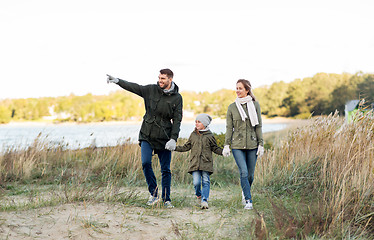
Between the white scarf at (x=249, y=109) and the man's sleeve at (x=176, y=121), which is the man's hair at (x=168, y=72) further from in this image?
the white scarf at (x=249, y=109)

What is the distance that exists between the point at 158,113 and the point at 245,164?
137 cm

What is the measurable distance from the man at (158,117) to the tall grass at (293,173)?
76cm

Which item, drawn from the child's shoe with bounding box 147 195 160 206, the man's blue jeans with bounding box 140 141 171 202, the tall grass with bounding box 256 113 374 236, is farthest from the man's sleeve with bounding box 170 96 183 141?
the tall grass with bounding box 256 113 374 236

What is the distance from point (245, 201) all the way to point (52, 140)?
606cm

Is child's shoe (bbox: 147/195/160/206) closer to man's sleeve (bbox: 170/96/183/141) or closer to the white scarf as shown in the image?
man's sleeve (bbox: 170/96/183/141)

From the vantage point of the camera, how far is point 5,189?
7031mm

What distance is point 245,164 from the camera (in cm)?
493

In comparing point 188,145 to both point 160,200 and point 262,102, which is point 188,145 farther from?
point 262,102

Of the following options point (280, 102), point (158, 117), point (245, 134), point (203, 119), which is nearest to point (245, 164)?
point (245, 134)

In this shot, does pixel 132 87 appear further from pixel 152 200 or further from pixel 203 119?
pixel 152 200

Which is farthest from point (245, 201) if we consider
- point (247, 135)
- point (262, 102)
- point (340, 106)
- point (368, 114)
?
point (262, 102)

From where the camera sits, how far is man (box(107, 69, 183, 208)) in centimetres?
498

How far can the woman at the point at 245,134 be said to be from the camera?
16.1 ft

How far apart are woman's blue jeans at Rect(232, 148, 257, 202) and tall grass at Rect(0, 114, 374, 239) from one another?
371 millimetres
